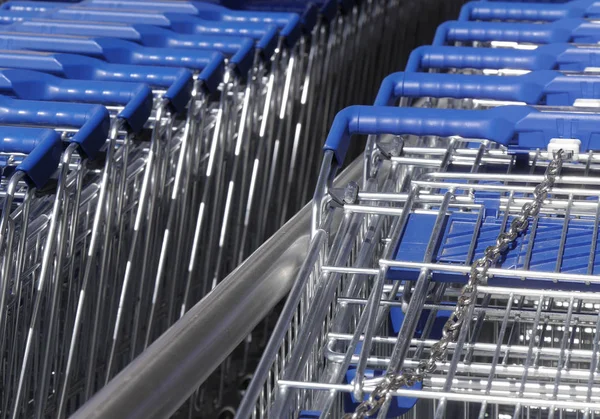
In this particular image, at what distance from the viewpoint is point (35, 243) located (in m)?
2.66

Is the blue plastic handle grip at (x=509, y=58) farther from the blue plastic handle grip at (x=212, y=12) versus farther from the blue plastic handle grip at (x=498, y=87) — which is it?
the blue plastic handle grip at (x=212, y=12)

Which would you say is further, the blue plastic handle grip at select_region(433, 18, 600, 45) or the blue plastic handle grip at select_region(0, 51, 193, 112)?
the blue plastic handle grip at select_region(433, 18, 600, 45)

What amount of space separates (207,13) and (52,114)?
55.0 inches

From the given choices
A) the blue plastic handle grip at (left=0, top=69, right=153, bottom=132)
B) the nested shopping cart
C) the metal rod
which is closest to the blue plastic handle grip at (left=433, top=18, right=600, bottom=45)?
the nested shopping cart

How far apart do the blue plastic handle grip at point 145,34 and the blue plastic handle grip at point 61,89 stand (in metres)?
0.53

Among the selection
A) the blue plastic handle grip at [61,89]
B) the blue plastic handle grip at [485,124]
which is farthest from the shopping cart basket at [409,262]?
the blue plastic handle grip at [61,89]

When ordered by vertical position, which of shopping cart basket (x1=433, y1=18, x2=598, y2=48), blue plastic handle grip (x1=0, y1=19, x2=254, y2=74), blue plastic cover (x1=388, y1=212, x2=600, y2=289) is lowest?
blue plastic handle grip (x1=0, y1=19, x2=254, y2=74)

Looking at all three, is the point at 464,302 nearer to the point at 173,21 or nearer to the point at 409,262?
the point at 409,262

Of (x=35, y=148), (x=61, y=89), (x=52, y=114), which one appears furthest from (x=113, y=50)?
(x=35, y=148)

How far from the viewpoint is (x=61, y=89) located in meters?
3.12

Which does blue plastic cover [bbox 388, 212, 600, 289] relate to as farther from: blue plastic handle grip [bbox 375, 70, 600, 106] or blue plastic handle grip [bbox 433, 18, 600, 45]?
blue plastic handle grip [bbox 433, 18, 600, 45]

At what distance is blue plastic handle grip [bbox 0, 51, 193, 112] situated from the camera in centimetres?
324

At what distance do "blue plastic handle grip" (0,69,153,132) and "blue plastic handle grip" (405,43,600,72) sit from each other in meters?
0.74

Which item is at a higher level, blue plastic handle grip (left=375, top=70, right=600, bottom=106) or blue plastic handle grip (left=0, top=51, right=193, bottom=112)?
blue plastic handle grip (left=375, top=70, right=600, bottom=106)
